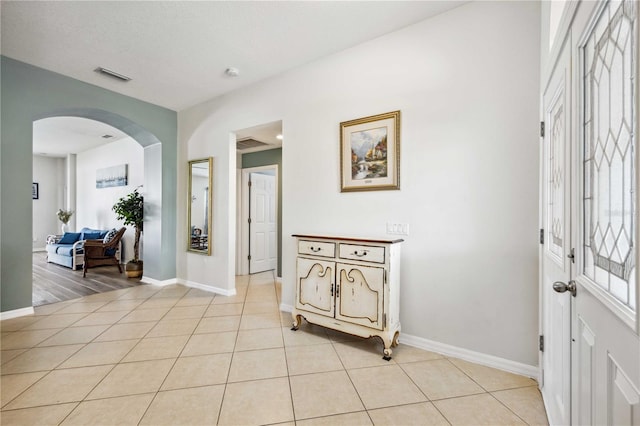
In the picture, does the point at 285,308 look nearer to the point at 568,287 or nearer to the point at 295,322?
the point at 295,322

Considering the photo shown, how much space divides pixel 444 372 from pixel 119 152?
25.6 ft

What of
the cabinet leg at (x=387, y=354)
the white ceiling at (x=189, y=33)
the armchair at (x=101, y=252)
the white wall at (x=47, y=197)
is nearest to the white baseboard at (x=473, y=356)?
the cabinet leg at (x=387, y=354)

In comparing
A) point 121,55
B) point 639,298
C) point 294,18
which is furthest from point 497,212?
point 121,55

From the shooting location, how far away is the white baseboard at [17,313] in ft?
10.1

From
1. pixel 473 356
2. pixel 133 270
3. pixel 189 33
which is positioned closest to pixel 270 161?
pixel 189 33

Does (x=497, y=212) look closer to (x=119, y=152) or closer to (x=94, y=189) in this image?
(x=119, y=152)

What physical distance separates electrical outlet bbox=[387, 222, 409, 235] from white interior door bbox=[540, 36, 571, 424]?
974mm

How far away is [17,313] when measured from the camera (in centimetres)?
317

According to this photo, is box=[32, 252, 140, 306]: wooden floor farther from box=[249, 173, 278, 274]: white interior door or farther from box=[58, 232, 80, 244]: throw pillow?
box=[249, 173, 278, 274]: white interior door

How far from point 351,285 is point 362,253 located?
0.31 metres

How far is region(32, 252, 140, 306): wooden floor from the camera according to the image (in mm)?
3979

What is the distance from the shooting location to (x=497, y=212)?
216cm

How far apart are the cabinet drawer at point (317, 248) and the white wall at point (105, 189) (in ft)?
15.8

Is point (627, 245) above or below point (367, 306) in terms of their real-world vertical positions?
above
